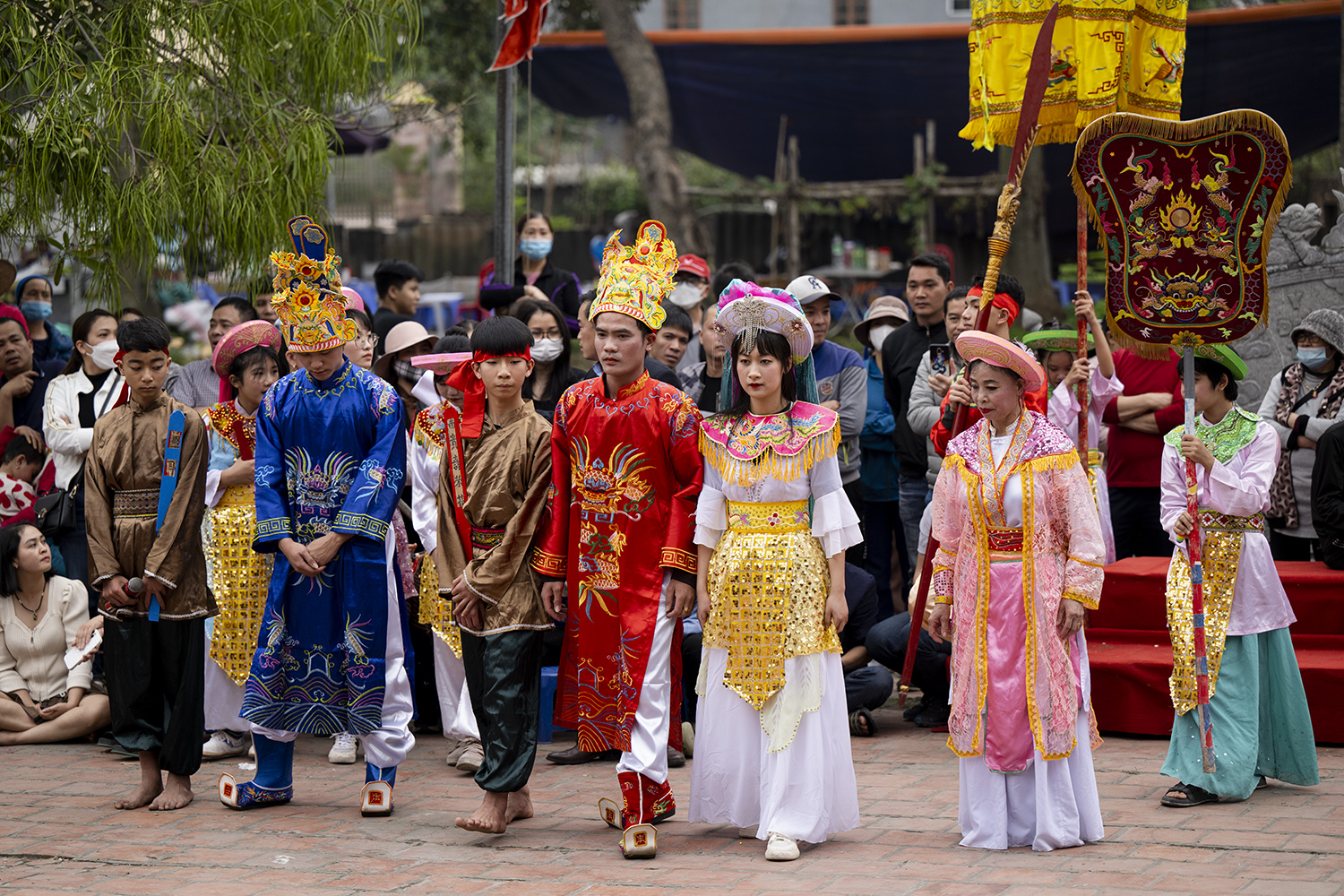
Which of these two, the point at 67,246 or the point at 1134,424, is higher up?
the point at 67,246

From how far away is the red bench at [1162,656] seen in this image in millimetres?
6461

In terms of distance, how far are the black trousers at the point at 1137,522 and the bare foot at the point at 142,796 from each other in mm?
5130

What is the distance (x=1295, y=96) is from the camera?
13.2 m

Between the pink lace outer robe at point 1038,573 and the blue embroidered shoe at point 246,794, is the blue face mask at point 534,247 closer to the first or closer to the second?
the blue embroidered shoe at point 246,794

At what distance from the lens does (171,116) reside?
7.21 meters

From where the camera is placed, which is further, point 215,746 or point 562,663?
point 215,746

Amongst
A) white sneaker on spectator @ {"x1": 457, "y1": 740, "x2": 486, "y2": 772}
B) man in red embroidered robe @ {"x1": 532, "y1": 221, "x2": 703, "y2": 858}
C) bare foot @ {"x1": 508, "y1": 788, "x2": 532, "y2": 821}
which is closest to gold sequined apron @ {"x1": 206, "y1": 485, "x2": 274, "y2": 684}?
white sneaker on spectator @ {"x1": 457, "y1": 740, "x2": 486, "y2": 772}

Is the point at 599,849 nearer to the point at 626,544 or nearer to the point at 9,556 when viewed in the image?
the point at 626,544

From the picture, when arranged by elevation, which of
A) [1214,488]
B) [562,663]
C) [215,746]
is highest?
[1214,488]

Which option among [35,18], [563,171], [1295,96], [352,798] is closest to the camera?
[352,798]

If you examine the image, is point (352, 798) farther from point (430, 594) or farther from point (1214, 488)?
point (1214, 488)

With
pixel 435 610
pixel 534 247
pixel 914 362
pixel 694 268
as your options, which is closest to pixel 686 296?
pixel 694 268

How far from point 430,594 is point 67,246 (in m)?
2.77

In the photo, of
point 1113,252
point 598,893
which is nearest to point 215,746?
point 598,893
